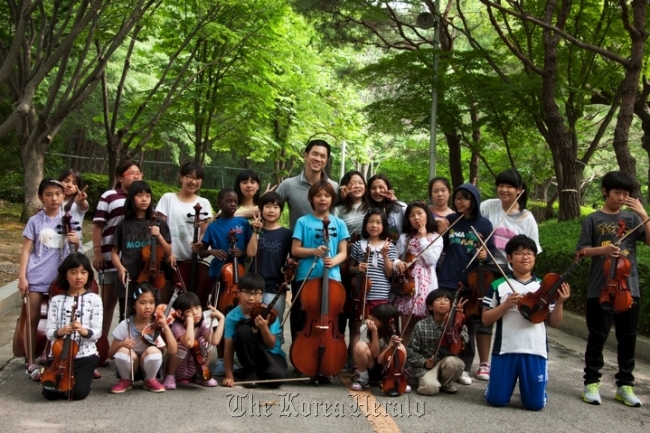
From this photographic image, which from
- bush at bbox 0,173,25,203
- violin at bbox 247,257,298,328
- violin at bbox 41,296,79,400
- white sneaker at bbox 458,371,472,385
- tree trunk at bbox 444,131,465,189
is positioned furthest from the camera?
bush at bbox 0,173,25,203

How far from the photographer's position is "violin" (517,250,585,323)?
192 inches

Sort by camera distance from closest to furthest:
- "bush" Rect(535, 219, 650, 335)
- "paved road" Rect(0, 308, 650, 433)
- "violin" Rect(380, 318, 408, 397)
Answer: "paved road" Rect(0, 308, 650, 433) → "violin" Rect(380, 318, 408, 397) → "bush" Rect(535, 219, 650, 335)

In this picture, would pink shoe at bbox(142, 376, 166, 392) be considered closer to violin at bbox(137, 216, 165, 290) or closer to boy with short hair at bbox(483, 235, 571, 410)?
violin at bbox(137, 216, 165, 290)

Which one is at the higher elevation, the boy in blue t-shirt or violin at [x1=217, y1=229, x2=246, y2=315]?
violin at [x1=217, y1=229, x2=246, y2=315]

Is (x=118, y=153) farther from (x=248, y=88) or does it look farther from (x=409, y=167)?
(x=409, y=167)

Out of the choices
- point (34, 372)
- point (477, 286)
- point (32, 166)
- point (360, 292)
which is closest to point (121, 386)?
point (34, 372)

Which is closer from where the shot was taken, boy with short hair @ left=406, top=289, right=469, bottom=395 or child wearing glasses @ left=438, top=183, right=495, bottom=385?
boy with short hair @ left=406, top=289, right=469, bottom=395

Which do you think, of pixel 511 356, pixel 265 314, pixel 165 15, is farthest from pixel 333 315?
pixel 165 15

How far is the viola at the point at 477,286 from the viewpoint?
18.4 feet

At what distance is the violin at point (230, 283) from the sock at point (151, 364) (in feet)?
2.45

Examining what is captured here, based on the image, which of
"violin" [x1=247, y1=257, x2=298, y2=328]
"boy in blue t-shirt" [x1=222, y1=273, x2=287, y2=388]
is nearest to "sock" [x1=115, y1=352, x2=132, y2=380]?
"boy in blue t-shirt" [x1=222, y1=273, x2=287, y2=388]

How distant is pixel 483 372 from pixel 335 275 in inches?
58.3

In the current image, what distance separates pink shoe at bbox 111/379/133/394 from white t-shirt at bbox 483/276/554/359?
99.2 inches

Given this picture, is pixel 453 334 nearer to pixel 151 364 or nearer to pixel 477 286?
pixel 477 286
